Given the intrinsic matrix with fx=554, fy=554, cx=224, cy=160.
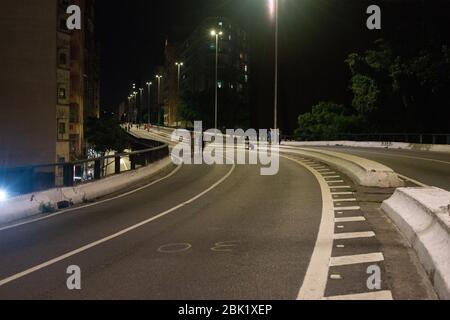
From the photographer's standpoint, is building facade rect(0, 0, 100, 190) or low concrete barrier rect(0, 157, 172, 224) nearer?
low concrete barrier rect(0, 157, 172, 224)

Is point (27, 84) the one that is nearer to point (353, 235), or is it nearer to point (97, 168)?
point (97, 168)

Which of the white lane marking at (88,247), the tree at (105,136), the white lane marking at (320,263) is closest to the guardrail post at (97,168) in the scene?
the white lane marking at (88,247)

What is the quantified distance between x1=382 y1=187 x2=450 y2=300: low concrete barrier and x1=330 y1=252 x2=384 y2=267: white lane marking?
1.91ft

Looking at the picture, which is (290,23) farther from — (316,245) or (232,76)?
(232,76)

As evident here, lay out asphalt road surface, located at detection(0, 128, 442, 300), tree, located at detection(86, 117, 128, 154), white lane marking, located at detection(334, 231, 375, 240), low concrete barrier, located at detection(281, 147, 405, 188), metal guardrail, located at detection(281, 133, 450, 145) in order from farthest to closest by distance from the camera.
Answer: tree, located at detection(86, 117, 128, 154) < metal guardrail, located at detection(281, 133, 450, 145) < low concrete barrier, located at detection(281, 147, 405, 188) < white lane marking, located at detection(334, 231, 375, 240) < asphalt road surface, located at detection(0, 128, 442, 300)

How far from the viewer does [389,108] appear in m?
57.5

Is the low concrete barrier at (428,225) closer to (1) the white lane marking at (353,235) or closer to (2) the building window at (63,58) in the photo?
(1) the white lane marking at (353,235)

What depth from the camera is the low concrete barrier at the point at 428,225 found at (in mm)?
6293

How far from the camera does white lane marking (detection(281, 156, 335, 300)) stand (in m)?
6.38

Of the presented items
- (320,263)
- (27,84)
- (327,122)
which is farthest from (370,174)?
(327,122)

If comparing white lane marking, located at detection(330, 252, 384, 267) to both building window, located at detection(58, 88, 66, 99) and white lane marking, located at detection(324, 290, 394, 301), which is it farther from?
building window, located at detection(58, 88, 66, 99)

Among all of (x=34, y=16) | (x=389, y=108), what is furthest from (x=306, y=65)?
(x=34, y=16)

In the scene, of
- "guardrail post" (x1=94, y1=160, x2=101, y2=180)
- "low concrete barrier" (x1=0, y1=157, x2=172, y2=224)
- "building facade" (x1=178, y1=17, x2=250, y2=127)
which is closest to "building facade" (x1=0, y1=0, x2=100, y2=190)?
"low concrete barrier" (x1=0, y1=157, x2=172, y2=224)

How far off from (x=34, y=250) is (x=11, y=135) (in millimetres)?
47009
